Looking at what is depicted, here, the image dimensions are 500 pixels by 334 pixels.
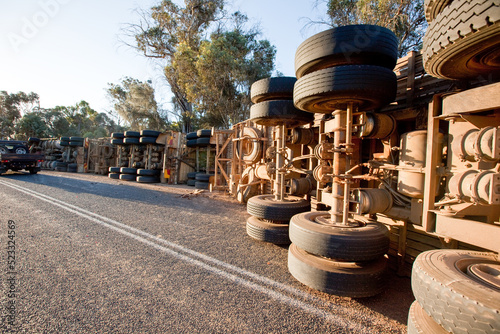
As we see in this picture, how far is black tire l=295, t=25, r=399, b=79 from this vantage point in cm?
260

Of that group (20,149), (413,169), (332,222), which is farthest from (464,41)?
(20,149)

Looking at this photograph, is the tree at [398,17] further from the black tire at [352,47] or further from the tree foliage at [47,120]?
the tree foliage at [47,120]

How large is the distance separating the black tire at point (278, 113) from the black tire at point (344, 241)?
7.14 ft

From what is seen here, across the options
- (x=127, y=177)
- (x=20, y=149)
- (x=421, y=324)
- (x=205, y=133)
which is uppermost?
(x=205, y=133)

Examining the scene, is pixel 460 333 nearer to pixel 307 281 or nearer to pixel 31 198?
pixel 307 281

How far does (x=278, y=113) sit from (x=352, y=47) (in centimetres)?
177

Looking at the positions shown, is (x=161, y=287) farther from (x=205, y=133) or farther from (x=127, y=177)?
(x=127, y=177)

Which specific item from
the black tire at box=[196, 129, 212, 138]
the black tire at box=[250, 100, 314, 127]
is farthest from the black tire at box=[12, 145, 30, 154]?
the black tire at box=[250, 100, 314, 127]

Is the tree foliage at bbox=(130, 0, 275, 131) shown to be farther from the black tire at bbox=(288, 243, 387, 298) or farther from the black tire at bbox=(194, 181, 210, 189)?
the black tire at bbox=(288, 243, 387, 298)

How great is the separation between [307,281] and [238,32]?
19117 mm

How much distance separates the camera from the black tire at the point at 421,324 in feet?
5.09

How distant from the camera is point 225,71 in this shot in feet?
53.5

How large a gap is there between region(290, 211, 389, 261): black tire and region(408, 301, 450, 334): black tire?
0.67 metres

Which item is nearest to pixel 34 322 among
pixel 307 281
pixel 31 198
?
pixel 307 281
